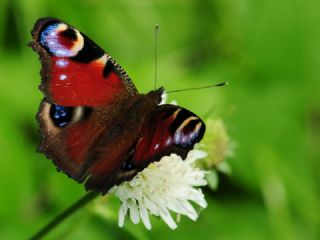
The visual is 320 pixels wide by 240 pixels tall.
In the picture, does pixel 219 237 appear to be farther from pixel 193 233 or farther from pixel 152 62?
pixel 152 62

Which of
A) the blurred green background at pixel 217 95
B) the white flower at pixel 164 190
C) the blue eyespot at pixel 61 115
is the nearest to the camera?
the blue eyespot at pixel 61 115

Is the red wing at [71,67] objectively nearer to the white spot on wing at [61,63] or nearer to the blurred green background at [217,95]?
the white spot on wing at [61,63]

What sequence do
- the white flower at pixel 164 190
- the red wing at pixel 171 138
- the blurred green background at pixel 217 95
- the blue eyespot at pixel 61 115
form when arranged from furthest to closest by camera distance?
the blurred green background at pixel 217 95, the white flower at pixel 164 190, the blue eyespot at pixel 61 115, the red wing at pixel 171 138

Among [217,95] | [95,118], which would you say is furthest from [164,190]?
[217,95]

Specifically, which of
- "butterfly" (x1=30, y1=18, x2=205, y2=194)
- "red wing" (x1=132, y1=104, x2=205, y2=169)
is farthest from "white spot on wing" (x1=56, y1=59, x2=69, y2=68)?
"red wing" (x1=132, y1=104, x2=205, y2=169)

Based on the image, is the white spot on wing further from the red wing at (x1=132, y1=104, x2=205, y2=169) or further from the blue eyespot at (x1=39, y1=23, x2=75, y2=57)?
the red wing at (x1=132, y1=104, x2=205, y2=169)

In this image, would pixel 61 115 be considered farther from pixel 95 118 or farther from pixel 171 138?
pixel 171 138

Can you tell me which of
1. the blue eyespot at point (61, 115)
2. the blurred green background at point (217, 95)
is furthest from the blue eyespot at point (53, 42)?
the blurred green background at point (217, 95)
